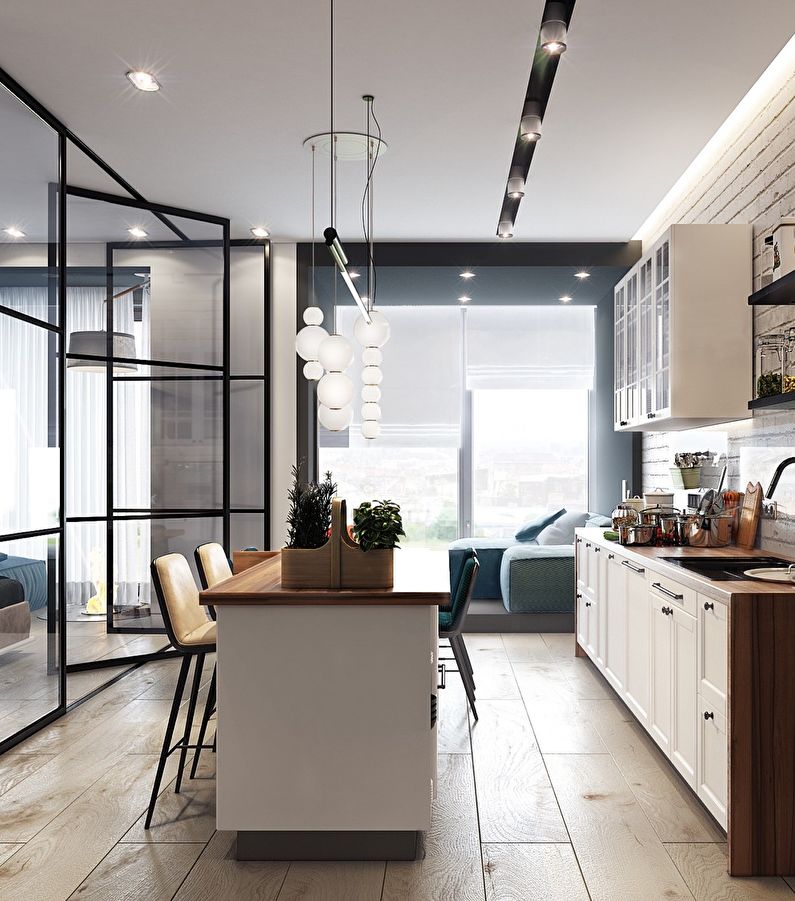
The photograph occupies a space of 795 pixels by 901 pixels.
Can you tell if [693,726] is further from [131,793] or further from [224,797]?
[131,793]

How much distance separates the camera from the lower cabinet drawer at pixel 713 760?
100.0 inches

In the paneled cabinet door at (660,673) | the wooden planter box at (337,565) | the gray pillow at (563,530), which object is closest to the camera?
the wooden planter box at (337,565)

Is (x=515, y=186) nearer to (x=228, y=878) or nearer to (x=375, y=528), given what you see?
(x=375, y=528)

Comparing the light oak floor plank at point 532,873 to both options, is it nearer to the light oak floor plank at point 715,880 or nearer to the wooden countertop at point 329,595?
the light oak floor plank at point 715,880

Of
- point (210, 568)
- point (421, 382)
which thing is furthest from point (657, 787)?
point (421, 382)

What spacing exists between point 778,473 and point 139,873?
2.79m

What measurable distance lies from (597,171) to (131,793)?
391 centimetres

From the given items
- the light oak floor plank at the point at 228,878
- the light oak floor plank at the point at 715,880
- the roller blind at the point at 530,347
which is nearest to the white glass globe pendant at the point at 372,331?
the light oak floor plank at the point at 228,878

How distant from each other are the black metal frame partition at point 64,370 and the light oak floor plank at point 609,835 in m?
2.40

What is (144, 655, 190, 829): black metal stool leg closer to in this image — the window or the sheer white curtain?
the sheer white curtain

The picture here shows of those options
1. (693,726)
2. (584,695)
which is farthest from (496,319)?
(693,726)

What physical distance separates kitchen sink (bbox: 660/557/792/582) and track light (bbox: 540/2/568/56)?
188 centimetres

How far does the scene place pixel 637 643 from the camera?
362cm

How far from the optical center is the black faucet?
326 cm
